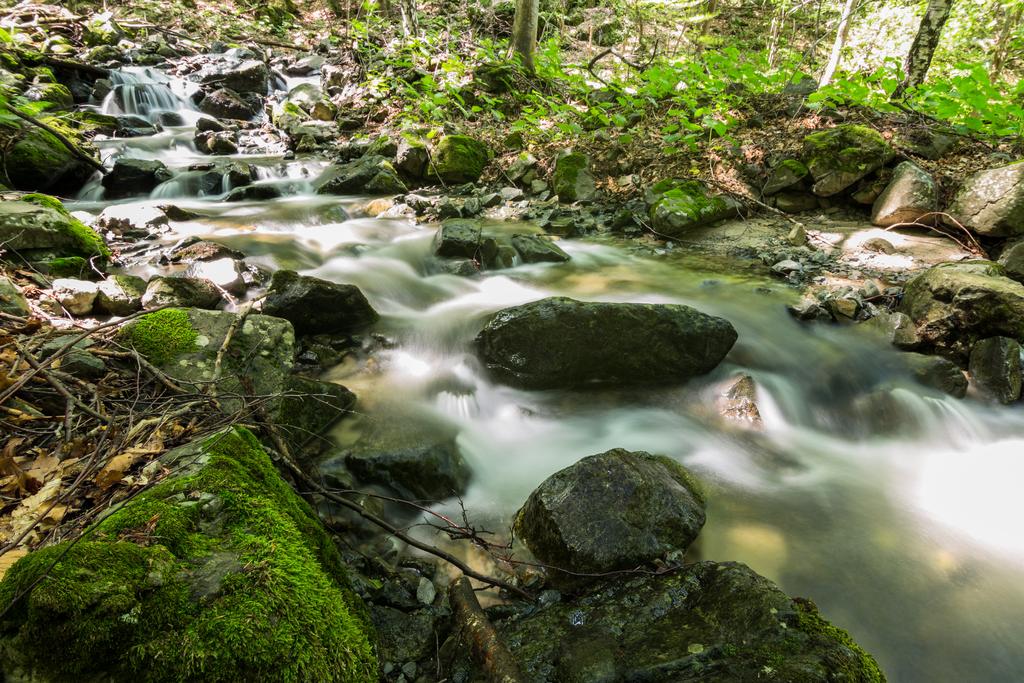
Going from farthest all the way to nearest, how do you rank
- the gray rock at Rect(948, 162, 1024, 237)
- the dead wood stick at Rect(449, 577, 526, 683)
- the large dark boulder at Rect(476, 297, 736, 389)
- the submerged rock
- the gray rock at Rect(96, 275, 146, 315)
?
the gray rock at Rect(948, 162, 1024, 237), the large dark boulder at Rect(476, 297, 736, 389), the gray rock at Rect(96, 275, 146, 315), the submerged rock, the dead wood stick at Rect(449, 577, 526, 683)

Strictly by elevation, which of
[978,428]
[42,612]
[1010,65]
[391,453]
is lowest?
[978,428]

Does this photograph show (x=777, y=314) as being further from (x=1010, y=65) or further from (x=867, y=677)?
(x=1010, y=65)

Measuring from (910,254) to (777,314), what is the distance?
2465mm

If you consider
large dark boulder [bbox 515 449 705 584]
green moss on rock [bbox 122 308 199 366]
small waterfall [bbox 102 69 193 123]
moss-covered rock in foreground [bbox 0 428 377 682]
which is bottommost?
large dark boulder [bbox 515 449 705 584]

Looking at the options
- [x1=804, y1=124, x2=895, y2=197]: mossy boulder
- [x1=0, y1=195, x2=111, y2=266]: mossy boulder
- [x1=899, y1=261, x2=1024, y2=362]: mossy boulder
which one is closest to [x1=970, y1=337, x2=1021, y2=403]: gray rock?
[x1=899, y1=261, x2=1024, y2=362]: mossy boulder

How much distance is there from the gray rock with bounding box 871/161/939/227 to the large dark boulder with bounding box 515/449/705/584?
6314mm

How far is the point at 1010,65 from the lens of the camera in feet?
46.5

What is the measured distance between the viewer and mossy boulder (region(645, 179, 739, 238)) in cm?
755

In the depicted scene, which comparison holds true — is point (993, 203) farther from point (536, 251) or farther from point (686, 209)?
point (536, 251)

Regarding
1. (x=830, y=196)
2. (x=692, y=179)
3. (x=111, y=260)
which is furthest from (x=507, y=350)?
(x=830, y=196)

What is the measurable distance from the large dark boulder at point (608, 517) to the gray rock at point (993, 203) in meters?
5.99

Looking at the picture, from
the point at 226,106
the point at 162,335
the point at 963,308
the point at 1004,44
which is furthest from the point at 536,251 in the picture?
the point at 1004,44

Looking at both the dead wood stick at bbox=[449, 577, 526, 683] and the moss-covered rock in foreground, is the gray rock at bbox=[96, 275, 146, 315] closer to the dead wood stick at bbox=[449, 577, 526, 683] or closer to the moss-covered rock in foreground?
the moss-covered rock in foreground

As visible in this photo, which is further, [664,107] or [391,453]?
[664,107]
